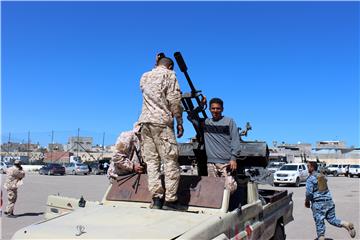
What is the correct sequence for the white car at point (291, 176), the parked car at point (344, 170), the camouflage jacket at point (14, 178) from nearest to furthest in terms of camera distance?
the camouflage jacket at point (14, 178), the white car at point (291, 176), the parked car at point (344, 170)

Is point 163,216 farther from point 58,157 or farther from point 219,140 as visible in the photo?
point 58,157

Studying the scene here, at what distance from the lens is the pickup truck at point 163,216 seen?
387 centimetres

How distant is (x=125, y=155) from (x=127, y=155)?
4 cm

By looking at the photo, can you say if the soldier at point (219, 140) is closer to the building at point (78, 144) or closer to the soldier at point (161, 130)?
the soldier at point (161, 130)

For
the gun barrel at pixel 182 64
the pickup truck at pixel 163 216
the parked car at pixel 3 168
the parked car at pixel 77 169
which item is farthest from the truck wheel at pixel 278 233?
the parked car at pixel 3 168

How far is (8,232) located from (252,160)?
5.89 metres

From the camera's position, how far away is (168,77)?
5.06 meters

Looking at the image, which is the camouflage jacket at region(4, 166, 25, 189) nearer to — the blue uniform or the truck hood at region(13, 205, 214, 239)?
the blue uniform

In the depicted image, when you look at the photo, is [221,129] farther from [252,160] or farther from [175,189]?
[175,189]

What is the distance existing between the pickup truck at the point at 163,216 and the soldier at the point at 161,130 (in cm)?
26

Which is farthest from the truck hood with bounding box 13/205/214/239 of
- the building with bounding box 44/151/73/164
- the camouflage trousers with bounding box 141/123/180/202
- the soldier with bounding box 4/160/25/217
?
the building with bounding box 44/151/73/164

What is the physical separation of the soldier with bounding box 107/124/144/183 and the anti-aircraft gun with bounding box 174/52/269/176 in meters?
0.81

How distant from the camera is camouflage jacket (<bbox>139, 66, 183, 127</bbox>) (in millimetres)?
4945

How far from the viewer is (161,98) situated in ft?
16.4
